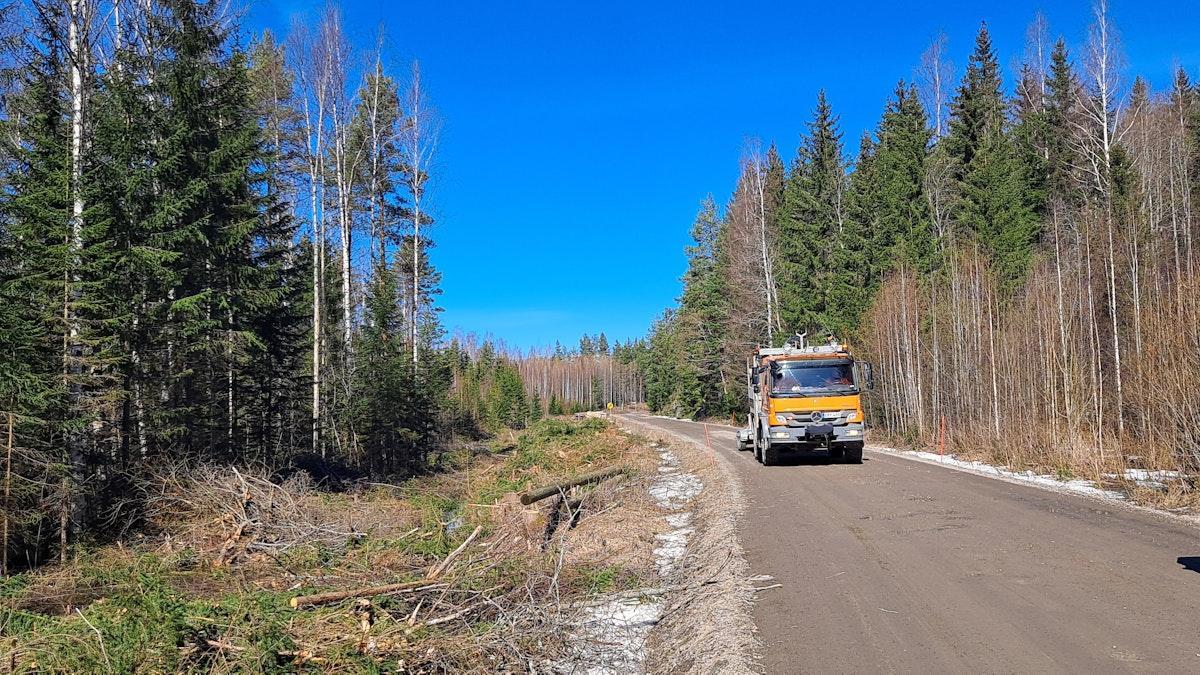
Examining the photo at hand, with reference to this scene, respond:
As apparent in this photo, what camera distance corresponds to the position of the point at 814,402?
1619cm

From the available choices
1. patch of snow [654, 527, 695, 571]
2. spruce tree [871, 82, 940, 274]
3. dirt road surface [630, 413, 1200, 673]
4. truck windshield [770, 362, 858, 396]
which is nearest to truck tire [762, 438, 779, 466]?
truck windshield [770, 362, 858, 396]

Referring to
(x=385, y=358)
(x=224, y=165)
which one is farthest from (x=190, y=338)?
(x=385, y=358)

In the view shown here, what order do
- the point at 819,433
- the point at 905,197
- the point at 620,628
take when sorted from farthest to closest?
the point at 905,197 → the point at 819,433 → the point at 620,628

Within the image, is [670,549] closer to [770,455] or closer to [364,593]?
[364,593]

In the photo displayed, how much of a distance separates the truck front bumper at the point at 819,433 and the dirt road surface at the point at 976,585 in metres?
4.86

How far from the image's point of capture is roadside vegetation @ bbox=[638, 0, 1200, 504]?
45.7 ft

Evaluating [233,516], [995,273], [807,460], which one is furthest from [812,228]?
[233,516]

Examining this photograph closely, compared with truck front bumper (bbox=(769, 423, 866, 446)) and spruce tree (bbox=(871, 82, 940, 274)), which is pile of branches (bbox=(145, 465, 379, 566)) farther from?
spruce tree (bbox=(871, 82, 940, 274))

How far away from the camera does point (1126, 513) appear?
9242mm

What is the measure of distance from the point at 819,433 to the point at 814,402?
77 cm

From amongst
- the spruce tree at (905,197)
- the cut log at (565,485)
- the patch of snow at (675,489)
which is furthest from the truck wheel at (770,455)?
the spruce tree at (905,197)

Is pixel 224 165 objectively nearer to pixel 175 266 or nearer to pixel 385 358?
pixel 175 266

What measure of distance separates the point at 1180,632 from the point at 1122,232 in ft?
48.3

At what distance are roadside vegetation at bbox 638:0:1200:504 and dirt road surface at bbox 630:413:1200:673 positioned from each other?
3100 mm
